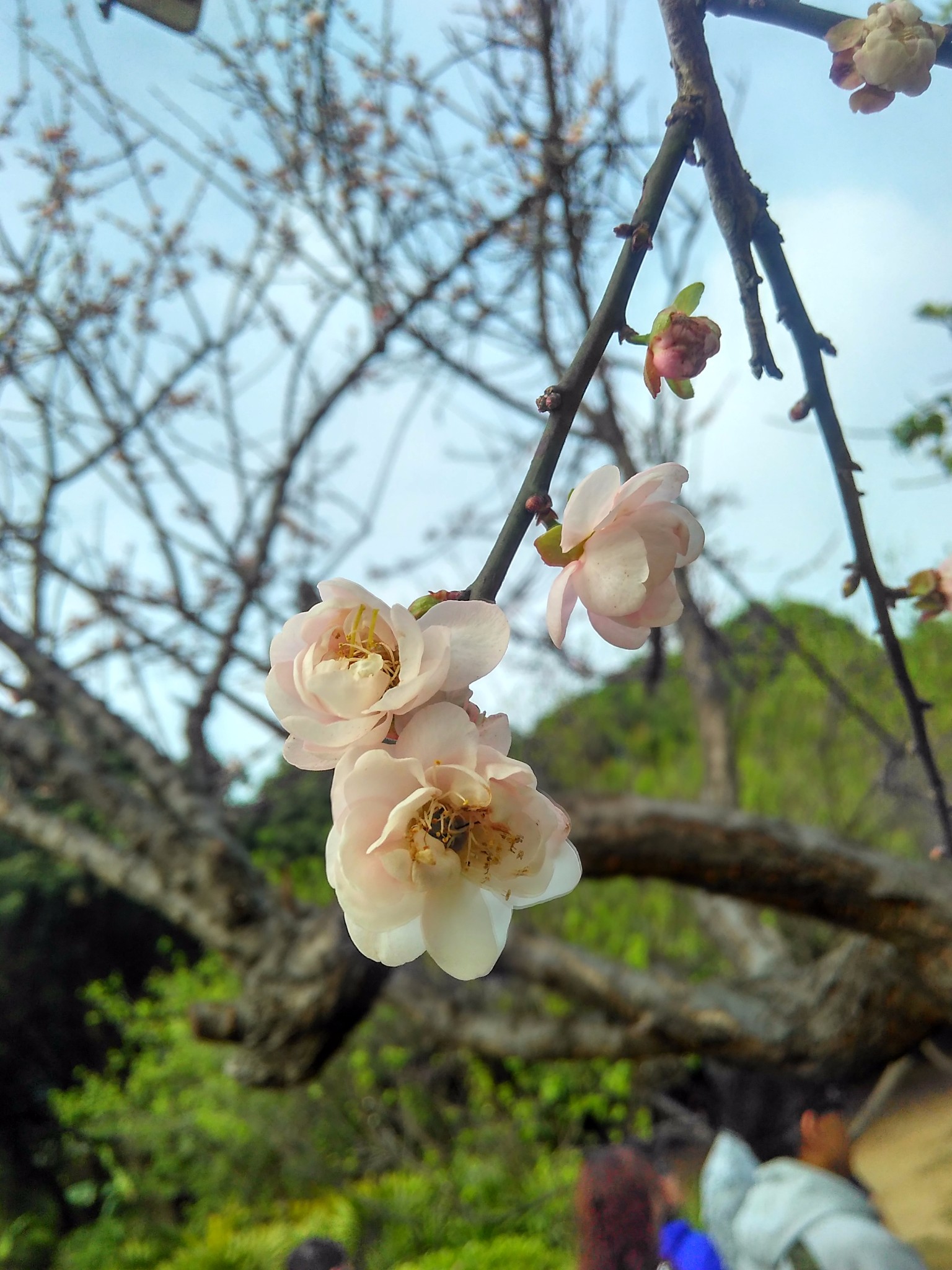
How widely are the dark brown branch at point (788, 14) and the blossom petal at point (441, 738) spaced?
63 cm

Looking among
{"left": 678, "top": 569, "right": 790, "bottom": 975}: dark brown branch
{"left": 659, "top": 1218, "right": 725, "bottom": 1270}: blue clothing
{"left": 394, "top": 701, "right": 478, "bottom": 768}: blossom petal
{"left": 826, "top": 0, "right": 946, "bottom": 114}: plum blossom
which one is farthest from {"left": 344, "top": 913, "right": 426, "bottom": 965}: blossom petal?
{"left": 678, "top": 569, "right": 790, "bottom": 975}: dark brown branch

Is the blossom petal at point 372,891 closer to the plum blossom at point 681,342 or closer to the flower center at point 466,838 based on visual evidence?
the flower center at point 466,838

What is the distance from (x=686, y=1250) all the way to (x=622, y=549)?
2.88 metres

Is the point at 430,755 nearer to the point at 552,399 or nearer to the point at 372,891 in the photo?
the point at 372,891

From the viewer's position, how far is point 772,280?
764 millimetres

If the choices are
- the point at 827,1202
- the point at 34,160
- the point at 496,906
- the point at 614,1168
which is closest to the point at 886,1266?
the point at 827,1202

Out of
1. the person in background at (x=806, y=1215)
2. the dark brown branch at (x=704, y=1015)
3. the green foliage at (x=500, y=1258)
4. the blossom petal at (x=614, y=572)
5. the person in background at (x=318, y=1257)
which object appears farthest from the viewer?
the green foliage at (x=500, y=1258)

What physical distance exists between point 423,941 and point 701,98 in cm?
61

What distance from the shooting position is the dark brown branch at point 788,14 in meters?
0.73

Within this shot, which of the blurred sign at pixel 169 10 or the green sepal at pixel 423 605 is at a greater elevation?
the blurred sign at pixel 169 10

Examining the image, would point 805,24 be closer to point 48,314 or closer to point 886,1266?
point 886,1266

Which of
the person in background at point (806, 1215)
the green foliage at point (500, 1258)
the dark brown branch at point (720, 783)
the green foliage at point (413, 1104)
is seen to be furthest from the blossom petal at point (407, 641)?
the green foliage at point (500, 1258)

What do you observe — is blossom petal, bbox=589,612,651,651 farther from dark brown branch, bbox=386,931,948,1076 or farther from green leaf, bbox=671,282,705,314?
dark brown branch, bbox=386,931,948,1076

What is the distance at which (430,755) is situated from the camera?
0.47m
